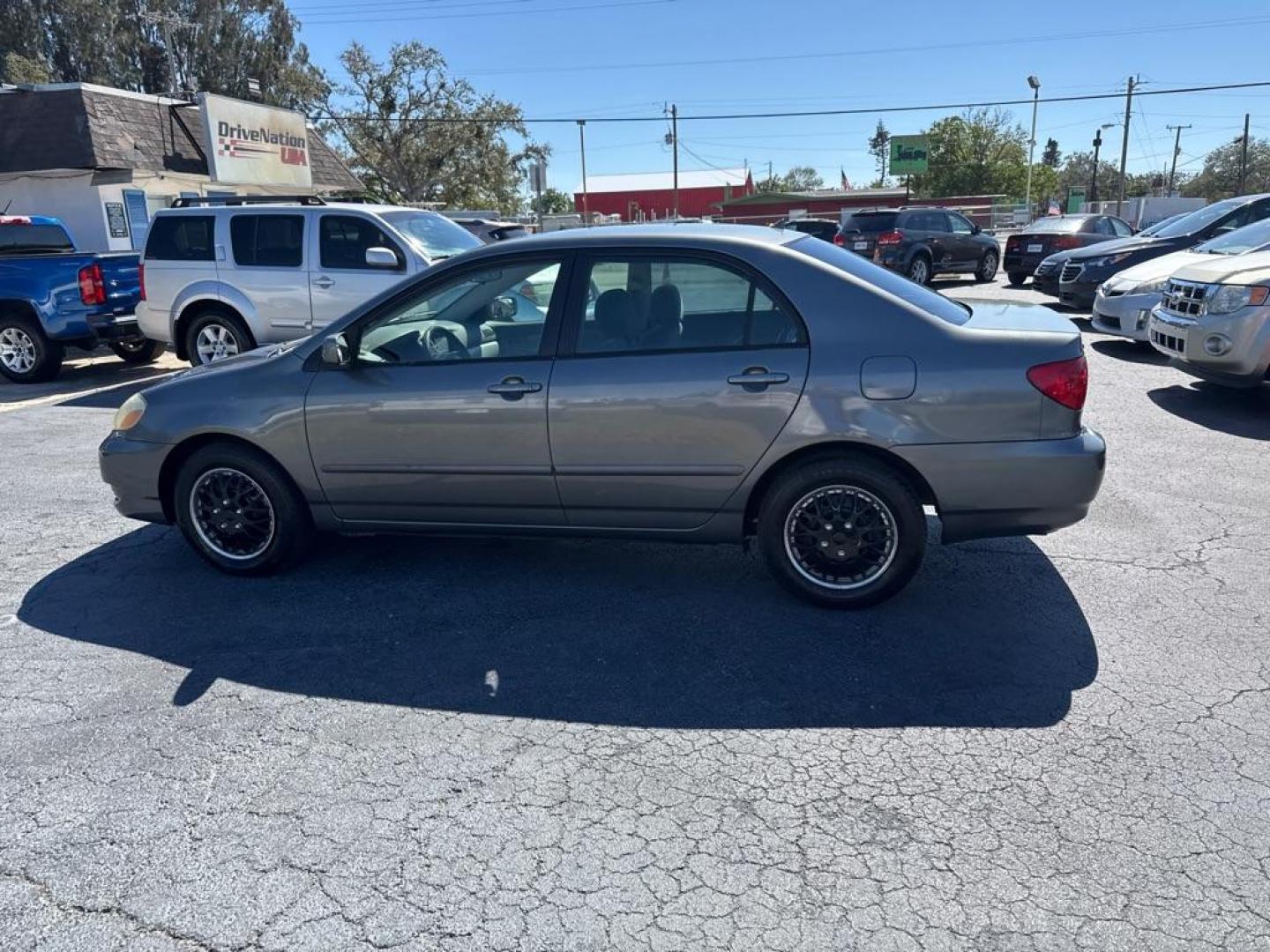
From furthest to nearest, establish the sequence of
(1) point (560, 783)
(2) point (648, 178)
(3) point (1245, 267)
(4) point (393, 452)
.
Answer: (2) point (648, 178)
(3) point (1245, 267)
(4) point (393, 452)
(1) point (560, 783)

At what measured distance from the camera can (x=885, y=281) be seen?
4301 mm

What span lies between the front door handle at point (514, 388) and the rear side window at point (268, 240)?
6.41 meters

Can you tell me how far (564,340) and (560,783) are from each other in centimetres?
205

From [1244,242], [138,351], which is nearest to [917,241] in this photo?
[1244,242]

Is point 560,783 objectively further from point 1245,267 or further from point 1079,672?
point 1245,267

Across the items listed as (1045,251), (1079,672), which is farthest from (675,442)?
(1045,251)

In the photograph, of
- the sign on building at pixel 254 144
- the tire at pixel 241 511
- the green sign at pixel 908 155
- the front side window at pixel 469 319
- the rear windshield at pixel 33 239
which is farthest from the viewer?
the green sign at pixel 908 155

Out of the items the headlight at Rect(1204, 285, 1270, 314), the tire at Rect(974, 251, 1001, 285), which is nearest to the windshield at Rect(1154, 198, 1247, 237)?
the headlight at Rect(1204, 285, 1270, 314)

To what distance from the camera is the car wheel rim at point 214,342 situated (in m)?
10.0

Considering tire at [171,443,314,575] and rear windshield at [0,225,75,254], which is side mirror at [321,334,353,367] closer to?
tire at [171,443,314,575]

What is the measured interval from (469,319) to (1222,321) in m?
6.37

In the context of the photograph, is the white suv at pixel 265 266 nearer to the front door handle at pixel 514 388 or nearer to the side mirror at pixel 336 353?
the side mirror at pixel 336 353

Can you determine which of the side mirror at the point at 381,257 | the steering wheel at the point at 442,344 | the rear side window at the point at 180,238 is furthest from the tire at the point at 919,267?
the steering wheel at the point at 442,344

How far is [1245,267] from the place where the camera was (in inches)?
302
